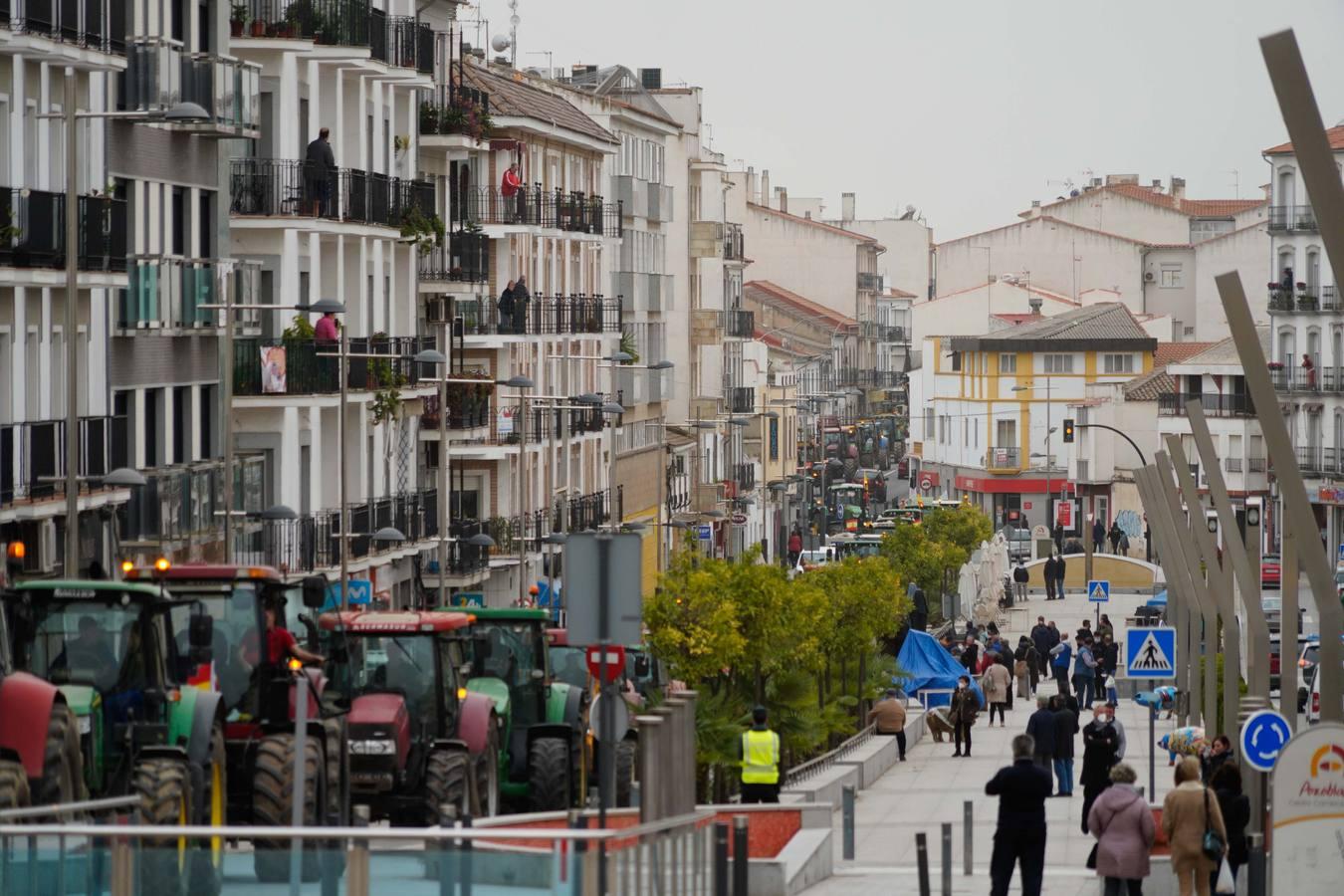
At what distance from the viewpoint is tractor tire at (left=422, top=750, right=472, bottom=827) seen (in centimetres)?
2280

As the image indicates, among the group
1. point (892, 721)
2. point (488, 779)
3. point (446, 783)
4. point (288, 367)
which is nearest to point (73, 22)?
point (288, 367)

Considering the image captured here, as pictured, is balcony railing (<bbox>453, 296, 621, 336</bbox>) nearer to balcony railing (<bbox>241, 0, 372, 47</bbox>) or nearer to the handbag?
balcony railing (<bbox>241, 0, 372, 47</bbox>)

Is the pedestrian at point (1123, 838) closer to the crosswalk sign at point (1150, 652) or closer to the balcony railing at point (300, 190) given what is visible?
the crosswalk sign at point (1150, 652)

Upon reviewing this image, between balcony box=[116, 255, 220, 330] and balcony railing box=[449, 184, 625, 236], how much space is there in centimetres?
2216

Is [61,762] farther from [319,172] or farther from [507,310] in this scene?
[507,310]

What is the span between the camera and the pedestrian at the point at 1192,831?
21.2m

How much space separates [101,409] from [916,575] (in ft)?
145

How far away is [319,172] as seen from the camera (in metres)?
52.6

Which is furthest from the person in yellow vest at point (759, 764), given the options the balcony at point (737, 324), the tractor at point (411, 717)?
the balcony at point (737, 324)

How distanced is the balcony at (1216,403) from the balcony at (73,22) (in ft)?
262

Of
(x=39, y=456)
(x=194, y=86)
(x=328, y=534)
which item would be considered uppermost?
(x=194, y=86)

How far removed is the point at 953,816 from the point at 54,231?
14.1m

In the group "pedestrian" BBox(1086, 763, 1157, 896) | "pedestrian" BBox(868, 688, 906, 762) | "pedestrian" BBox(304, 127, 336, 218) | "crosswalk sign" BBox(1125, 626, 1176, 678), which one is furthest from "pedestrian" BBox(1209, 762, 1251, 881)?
"pedestrian" BBox(304, 127, 336, 218)

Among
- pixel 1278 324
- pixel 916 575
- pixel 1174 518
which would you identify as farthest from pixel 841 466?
pixel 1174 518
